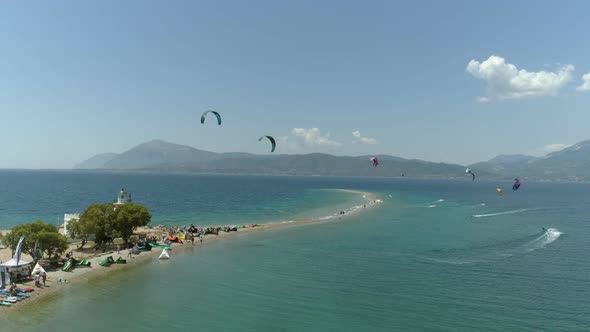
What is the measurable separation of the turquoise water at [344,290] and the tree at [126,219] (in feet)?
26.2

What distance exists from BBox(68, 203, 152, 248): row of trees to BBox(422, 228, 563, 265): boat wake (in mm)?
34924

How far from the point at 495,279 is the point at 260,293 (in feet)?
68.7

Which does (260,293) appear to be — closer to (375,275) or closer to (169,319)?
(169,319)

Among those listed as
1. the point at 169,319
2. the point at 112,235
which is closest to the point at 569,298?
the point at 169,319

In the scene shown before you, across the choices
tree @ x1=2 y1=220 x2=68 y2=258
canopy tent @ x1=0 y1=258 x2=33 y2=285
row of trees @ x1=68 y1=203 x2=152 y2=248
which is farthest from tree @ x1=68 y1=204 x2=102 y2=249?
canopy tent @ x1=0 y1=258 x2=33 y2=285

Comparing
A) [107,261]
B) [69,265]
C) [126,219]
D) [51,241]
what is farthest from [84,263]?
[126,219]

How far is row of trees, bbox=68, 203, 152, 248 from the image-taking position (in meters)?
40.8

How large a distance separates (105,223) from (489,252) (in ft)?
149

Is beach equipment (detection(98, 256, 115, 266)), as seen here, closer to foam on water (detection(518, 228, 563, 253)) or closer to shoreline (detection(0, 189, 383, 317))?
shoreline (detection(0, 189, 383, 317))

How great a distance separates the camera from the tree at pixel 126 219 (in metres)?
42.9

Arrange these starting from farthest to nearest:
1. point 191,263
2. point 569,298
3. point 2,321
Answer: point 191,263 < point 569,298 < point 2,321

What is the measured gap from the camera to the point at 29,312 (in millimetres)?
23562

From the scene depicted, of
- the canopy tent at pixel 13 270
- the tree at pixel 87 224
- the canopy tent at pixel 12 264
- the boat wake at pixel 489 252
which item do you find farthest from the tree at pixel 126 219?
the boat wake at pixel 489 252

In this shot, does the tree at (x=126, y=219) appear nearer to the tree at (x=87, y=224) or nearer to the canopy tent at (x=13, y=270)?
the tree at (x=87, y=224)
